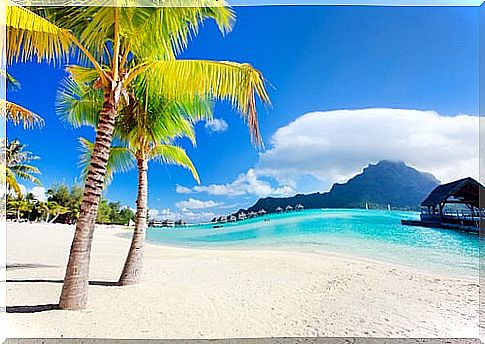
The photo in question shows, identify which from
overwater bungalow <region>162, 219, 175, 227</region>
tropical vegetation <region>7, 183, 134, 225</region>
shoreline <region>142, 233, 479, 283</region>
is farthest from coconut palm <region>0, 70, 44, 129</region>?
overwater bungalow <region>162, 219, 175, 227</region>

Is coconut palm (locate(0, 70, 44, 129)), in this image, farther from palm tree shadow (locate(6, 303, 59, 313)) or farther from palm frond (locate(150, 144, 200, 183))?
palm tree shadow (locate(6, 303, 59, 313))

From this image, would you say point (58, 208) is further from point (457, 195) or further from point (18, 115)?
point (457, 195)

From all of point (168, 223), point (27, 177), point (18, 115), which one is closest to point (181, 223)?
point (168, 223)

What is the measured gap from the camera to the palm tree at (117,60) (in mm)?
4117

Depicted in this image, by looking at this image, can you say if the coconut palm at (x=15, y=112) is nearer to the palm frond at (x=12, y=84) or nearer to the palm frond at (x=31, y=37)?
Answer: the palm frond at (x=12, y=84)

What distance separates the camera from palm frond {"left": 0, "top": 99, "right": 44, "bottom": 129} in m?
5.06

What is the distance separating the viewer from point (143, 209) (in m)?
5.63

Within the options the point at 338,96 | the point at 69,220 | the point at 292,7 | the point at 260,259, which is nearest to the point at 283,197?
the point at 260,259

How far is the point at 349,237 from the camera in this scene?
21.8 ft

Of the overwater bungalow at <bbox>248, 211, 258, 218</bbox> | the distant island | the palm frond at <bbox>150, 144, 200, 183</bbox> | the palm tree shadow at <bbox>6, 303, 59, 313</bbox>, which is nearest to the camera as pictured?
the palm tree shadow at <bbox>6, 303, 59, 313</bbox>

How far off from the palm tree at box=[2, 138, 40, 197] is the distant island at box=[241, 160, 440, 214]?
2.97 meters

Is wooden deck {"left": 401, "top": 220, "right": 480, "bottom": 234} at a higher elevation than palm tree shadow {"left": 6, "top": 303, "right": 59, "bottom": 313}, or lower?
higher

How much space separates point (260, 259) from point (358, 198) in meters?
1.55

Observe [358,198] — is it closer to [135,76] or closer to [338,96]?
[338,96]
